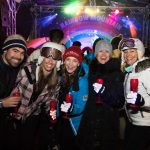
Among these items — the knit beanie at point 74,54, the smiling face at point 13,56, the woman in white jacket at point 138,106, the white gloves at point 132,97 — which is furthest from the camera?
the knit beanie at point 74,54

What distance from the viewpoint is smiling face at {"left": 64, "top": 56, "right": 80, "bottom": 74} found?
4863mm

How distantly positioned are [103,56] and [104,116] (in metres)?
1.08

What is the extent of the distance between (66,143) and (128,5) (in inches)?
379

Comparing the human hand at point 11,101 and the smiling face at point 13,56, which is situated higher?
the smiling face at point 13,56

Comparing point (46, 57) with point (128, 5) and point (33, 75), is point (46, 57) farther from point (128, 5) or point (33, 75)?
point (128, 5)

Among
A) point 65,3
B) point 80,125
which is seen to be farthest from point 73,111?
point 65,3

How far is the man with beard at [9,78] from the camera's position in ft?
15.0

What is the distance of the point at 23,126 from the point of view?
495 centimetres

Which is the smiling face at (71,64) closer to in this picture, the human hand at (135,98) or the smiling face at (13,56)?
the smiling face at (13,56)

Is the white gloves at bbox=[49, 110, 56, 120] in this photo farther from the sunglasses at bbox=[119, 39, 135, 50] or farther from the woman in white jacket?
the sunglasses at bbox=[119, 39, 135, 50]

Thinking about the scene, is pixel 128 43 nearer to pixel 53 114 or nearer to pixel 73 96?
pixel 73 96

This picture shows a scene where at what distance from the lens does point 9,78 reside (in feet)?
15.1

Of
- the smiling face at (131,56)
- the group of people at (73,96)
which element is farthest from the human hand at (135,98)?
the smiling face at (131,56)

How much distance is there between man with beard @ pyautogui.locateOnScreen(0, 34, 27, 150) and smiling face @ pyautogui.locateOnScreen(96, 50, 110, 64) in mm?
1311
